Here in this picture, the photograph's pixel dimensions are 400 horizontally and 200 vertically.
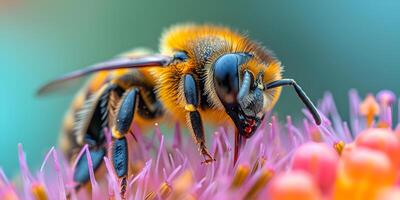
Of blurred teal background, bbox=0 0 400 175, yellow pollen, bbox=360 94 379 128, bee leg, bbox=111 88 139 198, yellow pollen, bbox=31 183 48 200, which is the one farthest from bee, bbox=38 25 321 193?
blurred teal background, bbox=0 0 400 175

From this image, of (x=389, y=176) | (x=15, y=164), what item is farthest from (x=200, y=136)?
(x=15, y=164)

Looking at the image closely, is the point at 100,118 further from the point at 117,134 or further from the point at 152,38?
the point at 152,38

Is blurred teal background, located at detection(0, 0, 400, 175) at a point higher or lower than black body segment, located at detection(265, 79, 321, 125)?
lower

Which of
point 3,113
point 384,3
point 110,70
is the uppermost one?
point 110,70

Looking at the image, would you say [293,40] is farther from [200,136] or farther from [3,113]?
[200,136]

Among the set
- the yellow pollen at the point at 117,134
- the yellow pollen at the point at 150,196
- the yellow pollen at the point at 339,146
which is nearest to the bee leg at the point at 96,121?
the yellow pollen at the point at 117,134

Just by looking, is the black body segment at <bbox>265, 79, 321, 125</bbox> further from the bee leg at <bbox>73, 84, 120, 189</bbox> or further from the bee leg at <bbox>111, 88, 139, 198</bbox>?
the bee leg at <bbox>73, 84, 120, 189</bbox>
